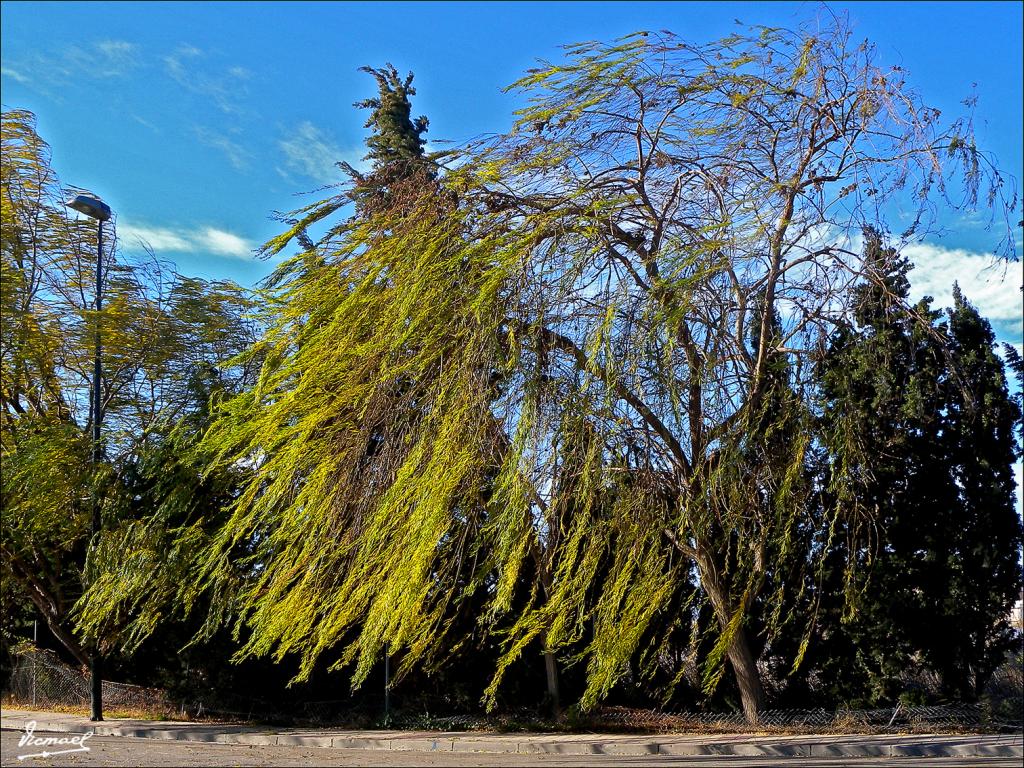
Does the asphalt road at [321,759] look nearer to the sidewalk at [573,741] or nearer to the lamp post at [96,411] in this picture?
the sidewalk at [573,741]

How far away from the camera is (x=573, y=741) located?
11594mm

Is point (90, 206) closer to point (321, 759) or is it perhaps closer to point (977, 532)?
point (321, 759)

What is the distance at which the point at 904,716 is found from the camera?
11852 mm

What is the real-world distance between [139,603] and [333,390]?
6334mm

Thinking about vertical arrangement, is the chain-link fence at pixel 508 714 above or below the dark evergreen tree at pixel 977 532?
below

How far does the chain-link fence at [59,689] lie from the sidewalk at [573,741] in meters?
1.15

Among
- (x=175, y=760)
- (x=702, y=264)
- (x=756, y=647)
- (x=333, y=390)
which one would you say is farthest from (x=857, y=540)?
(x=175, y=760)

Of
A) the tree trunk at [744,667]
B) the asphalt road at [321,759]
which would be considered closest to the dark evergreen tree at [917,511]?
the tree trunk at [744,667]

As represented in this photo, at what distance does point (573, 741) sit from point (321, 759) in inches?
129

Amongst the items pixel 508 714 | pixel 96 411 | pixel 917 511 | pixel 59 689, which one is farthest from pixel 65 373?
pixel 917 511

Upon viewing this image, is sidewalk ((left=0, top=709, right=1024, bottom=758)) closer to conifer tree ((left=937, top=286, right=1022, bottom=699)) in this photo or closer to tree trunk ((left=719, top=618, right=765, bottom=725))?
tree trunk ((left=719, top=618, right=765, bottom=725))

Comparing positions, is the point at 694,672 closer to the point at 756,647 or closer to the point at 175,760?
the point at 756,647

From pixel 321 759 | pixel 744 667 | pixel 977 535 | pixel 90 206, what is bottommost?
pixel 321 759

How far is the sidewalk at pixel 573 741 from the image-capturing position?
33.9 ft
